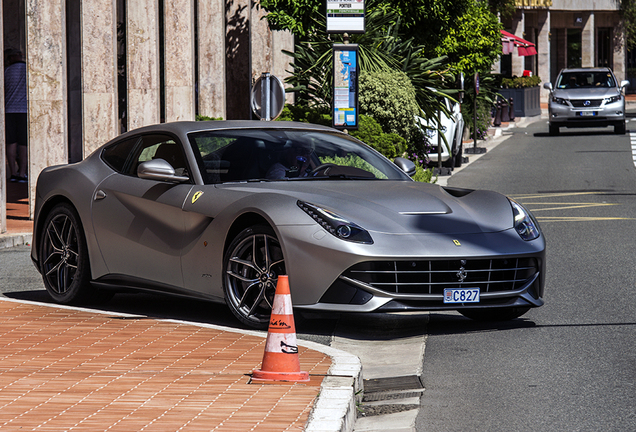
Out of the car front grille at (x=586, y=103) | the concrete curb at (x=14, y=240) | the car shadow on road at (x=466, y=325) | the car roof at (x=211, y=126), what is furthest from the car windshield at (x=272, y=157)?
the car front grille at (x=586, y=103)

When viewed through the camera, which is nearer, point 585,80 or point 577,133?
point 585,80

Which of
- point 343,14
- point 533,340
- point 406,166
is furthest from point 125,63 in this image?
point 533,340

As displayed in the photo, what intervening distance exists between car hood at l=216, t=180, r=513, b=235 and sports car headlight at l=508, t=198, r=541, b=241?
0.17 ft

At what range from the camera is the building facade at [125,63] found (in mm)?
14438

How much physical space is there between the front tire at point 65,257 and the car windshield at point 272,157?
124 cm

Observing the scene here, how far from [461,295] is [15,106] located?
1287 cm

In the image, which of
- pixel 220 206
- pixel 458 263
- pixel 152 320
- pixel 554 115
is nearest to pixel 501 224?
pixel 458 263

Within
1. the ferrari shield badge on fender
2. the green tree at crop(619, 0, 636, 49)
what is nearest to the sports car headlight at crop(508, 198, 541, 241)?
the ferrari shield badge on fender

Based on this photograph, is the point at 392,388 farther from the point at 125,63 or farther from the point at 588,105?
the point at 588,105

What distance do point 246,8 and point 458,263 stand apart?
16.9 m

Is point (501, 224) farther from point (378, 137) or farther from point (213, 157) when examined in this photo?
point (378, 137)

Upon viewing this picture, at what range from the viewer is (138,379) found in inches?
203

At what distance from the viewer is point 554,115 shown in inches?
1288

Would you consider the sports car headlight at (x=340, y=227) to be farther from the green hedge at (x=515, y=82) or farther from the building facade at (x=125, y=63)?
the green hedge at (x=515, y=82)
